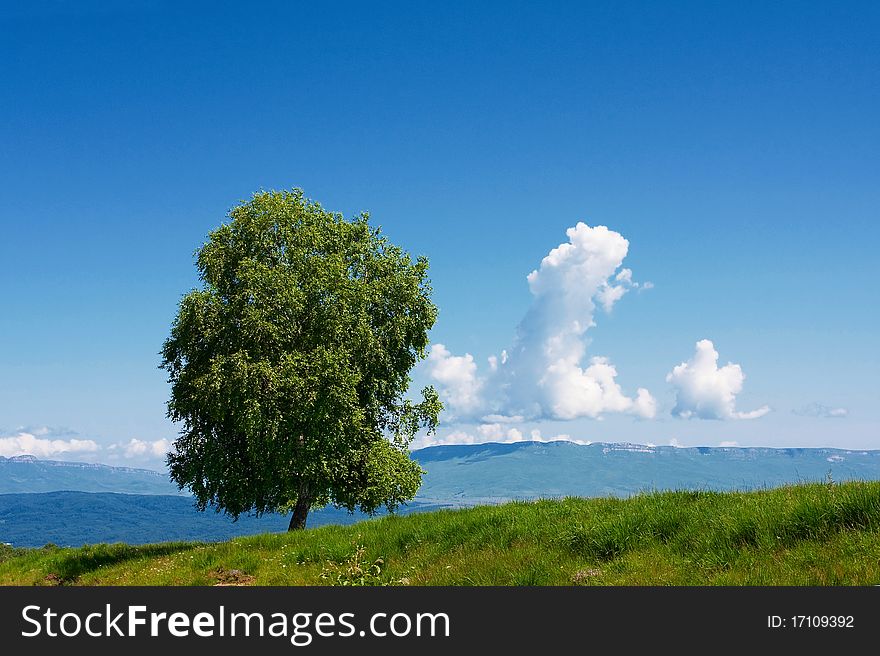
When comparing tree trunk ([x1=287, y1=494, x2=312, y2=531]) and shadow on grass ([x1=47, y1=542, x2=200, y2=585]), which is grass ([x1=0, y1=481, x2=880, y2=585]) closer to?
shadow on grass ([x1=47, y1=542, x2=200, y2=585])

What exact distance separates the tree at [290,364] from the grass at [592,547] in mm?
8235

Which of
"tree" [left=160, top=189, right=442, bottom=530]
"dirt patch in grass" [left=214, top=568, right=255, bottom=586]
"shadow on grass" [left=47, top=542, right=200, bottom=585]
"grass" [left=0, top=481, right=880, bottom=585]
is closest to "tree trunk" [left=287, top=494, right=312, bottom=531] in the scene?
"tree" [left=160, top=189, right=442, bottom=530]

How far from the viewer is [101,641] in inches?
356

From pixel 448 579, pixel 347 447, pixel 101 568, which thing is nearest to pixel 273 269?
pixel 347 447

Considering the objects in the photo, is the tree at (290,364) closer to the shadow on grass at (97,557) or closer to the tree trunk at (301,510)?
the tree trunk at (301,510)

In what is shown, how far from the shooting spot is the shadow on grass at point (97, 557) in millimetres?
23359

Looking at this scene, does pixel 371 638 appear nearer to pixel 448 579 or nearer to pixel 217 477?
pixel 448 579

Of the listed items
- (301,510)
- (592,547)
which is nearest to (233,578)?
(592,547)

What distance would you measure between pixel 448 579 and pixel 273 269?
2031 centimetres

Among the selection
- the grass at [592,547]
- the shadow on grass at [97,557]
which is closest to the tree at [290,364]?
the shadow on grass at [97,557]

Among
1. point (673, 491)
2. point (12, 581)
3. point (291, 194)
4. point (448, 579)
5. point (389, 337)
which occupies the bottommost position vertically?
point (12, 581)

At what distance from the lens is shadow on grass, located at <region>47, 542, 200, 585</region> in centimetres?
2336

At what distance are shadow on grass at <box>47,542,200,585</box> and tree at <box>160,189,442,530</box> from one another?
4.62 meters

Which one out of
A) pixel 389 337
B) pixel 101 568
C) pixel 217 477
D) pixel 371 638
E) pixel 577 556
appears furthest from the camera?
pixel 389 337
